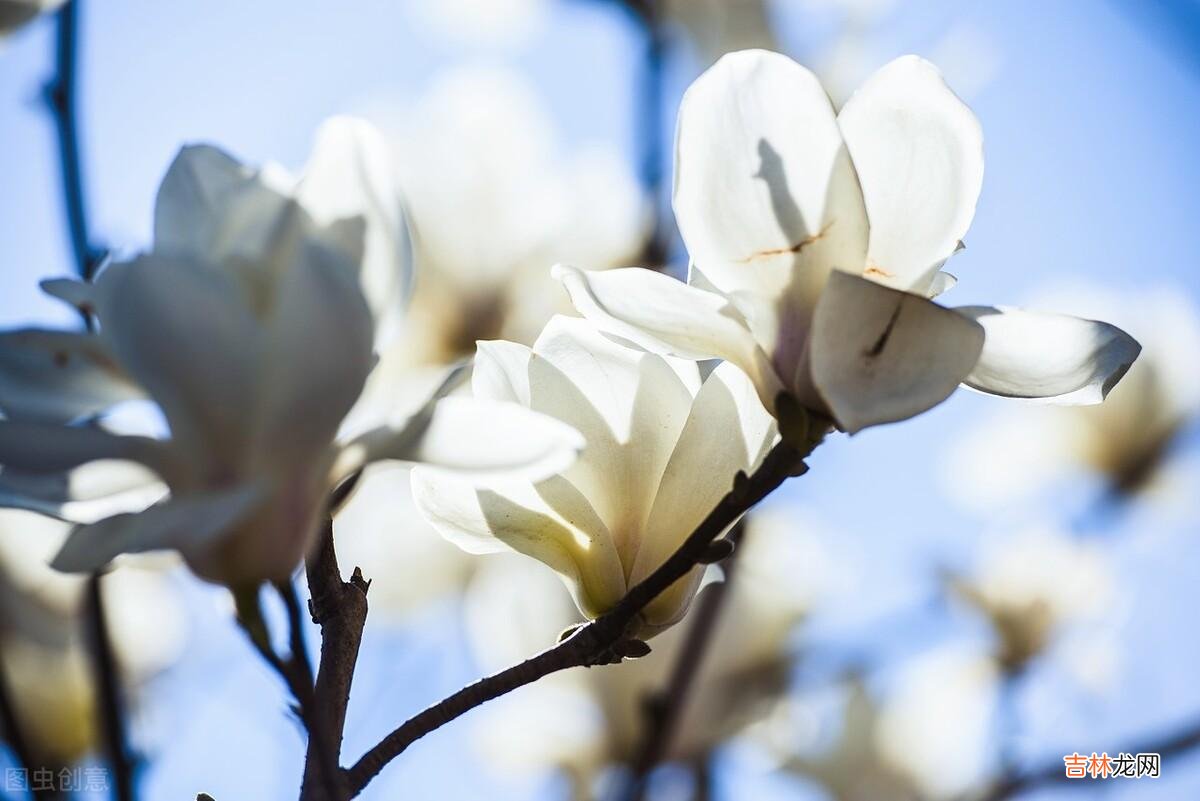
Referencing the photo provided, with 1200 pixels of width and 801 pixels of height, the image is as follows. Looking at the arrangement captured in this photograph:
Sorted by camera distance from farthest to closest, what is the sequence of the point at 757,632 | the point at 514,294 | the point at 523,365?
the point at 514,294 < the point at 757,632 < the point at 523,365

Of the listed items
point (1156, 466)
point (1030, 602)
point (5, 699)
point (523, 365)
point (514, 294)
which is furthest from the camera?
point (1156, 466)

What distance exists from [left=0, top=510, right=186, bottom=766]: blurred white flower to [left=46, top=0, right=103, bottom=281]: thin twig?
36 cm

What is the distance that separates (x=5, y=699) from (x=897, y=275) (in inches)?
18.2

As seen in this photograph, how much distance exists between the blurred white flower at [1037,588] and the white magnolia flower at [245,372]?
1382 mm

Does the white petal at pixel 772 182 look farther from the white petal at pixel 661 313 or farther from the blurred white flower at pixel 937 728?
the blurred white flower at pixel 937 728

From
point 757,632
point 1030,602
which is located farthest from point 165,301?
point 1030,602

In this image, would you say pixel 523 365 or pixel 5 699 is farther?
pixel 5 699

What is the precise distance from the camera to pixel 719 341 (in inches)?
15.6

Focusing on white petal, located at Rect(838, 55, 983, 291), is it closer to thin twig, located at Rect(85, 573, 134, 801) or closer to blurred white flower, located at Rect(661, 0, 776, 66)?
thin twig, located at Rect(85, 573, 134, 801)

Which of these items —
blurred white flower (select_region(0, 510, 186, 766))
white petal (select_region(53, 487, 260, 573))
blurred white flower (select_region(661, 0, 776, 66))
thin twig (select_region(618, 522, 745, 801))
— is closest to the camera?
white petal (select_region(53, 487, 260, 573))

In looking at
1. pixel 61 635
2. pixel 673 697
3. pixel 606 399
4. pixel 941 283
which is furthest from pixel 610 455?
pixel 61 635

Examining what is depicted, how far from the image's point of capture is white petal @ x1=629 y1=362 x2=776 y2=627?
0.42 metres

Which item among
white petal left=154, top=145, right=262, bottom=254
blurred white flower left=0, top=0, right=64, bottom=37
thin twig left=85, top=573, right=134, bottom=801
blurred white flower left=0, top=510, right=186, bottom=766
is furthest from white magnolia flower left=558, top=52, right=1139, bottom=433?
blurred white flower left=0, top=510, right=186, bottom=766

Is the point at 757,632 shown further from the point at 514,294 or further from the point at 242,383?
the point at 242,383
